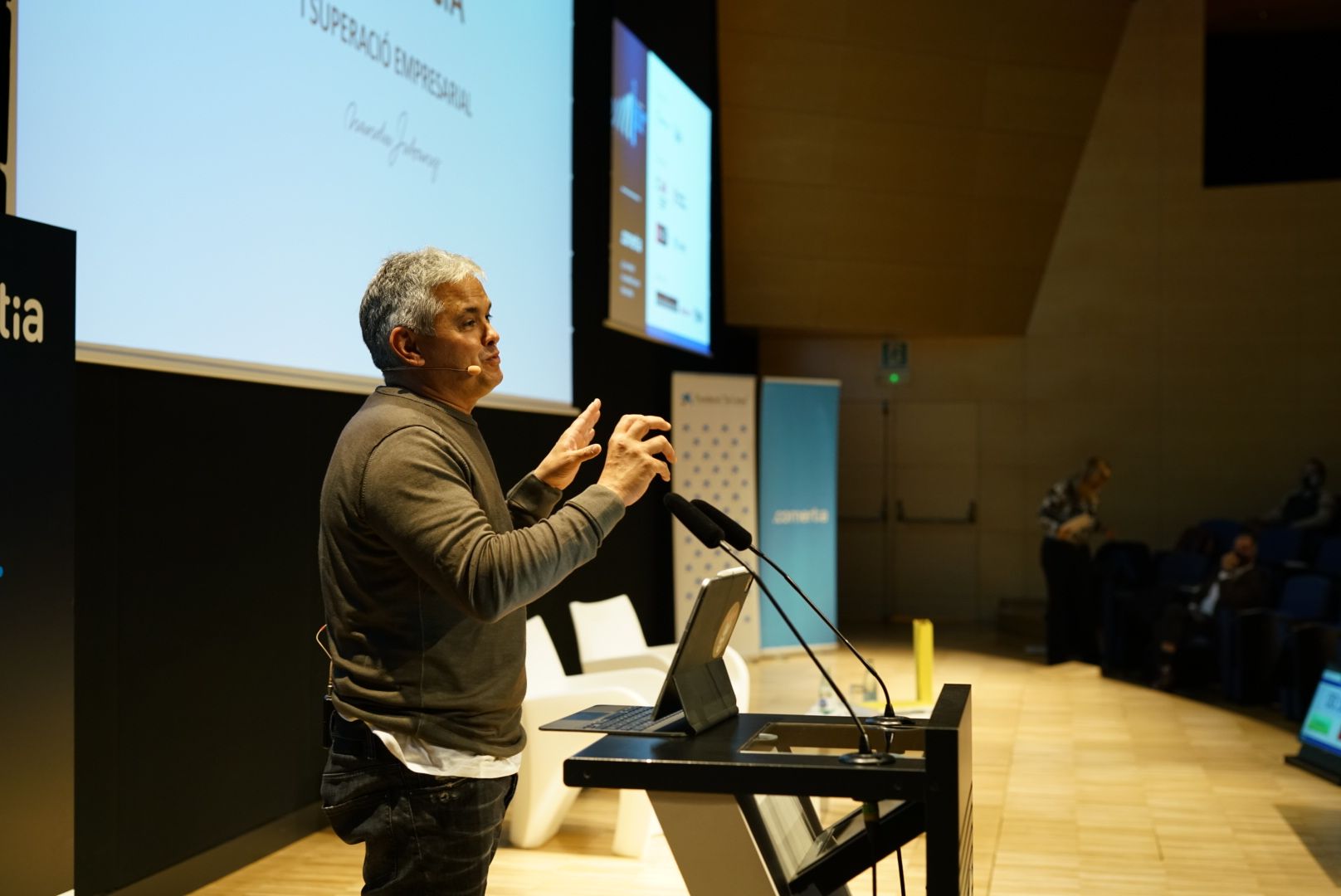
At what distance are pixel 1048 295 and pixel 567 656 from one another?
7.27 meters

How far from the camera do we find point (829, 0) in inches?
391

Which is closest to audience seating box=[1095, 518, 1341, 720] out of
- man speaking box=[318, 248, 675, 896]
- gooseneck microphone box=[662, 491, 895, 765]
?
gooseneck microphone box=[662, 491, 895, 765]

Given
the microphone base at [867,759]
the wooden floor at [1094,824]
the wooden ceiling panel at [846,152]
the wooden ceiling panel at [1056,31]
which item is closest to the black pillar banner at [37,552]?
the microphone base at [867,759]

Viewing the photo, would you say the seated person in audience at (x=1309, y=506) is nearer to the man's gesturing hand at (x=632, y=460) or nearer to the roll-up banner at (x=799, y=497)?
the roll-up banner at (x=799, y=497)

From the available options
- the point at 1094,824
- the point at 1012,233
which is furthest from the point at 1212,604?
the point at 1012,233

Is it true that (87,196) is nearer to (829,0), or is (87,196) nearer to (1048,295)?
(829,0)

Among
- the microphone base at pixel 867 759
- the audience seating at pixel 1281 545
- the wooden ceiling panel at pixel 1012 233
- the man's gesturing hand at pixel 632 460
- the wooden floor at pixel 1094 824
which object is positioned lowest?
the wooden floor at pixel 1094 824

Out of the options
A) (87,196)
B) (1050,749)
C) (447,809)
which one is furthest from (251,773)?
(1050,749)

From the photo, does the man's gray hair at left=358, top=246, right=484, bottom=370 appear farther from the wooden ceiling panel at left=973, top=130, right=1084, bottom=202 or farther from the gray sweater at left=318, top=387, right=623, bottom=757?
the wooden ceiling panel at left=973, top=130, right=1084, bottom=202

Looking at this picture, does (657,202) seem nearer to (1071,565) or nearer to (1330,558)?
(1071,565)

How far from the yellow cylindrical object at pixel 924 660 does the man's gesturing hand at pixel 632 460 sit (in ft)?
14.4

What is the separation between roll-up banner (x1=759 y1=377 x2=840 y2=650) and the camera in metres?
9.82

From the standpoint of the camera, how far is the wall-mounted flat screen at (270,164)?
10.2 feet

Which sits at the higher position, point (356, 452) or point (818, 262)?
point (818, 262)
